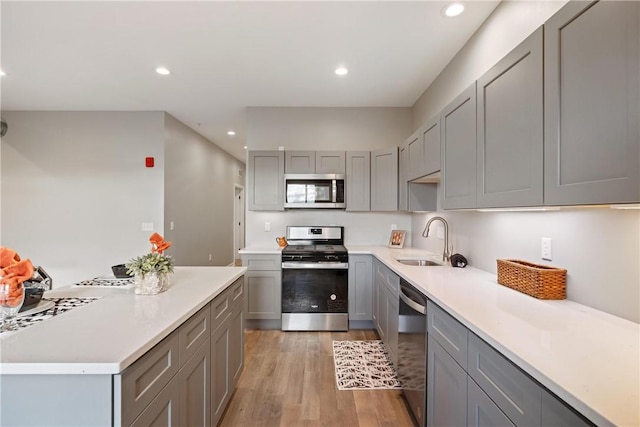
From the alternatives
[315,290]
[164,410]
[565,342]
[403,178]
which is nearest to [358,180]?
[403,178]

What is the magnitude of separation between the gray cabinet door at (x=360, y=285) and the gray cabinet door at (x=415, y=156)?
107cm

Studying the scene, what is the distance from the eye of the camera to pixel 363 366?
8.04ft

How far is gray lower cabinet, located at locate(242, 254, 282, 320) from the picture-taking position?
318cm

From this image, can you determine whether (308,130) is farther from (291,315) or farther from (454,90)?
(291,315)

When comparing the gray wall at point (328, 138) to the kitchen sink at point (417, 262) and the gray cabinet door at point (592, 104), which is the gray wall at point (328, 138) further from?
the gray cabinet door at point (592, 104)

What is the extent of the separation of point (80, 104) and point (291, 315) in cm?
396

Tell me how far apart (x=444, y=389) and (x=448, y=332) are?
296 millimetres

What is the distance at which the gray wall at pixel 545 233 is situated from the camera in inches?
43.8

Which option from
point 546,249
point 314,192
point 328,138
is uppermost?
point 328,138

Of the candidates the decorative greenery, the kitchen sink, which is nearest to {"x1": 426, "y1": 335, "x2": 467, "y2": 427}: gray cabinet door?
the kitchen sink

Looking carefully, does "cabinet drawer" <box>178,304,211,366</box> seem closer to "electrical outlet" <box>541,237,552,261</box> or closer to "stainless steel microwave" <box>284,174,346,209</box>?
"electrical outlet" <box>541,237,552,261</box>

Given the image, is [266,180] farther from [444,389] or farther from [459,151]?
[444,389]

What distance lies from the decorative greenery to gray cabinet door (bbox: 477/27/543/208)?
1807 millimetres

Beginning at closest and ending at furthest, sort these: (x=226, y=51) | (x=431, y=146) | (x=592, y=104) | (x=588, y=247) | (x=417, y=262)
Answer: (x=592, y=104) → (x=588, y=247) → (x=431, y=146) → (x=226, y=51) → (x=417, y=262)
